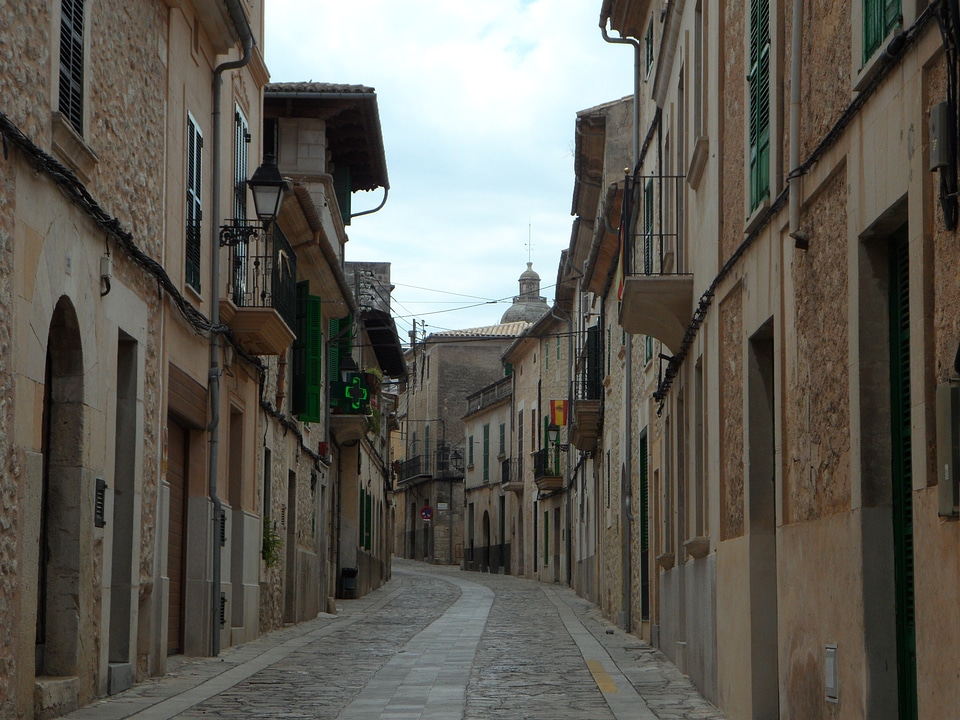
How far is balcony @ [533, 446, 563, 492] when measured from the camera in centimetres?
4269

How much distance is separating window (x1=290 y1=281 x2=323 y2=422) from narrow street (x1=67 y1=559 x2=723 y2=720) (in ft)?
10.9

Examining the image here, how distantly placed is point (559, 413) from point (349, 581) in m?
9.15

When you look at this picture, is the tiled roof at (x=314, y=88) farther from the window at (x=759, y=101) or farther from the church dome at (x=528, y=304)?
the church dome at (x=528, y=304)

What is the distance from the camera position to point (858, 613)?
259 inches

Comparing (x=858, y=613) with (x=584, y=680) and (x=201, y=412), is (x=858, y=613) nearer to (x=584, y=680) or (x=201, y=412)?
(x=584, y=680)

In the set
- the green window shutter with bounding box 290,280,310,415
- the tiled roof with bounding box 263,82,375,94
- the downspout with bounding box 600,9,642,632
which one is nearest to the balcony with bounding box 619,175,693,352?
the downspout with bounding box 600,9,642,632

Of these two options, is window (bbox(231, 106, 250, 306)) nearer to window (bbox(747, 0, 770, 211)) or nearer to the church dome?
window (bbox(747, 0, 770, 211))

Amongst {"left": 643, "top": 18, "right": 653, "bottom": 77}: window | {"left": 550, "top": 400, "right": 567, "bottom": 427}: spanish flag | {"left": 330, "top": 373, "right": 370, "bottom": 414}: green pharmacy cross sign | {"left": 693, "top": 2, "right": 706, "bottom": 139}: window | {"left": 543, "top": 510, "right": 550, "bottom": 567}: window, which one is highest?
{"left": 643, "top": 18, "right": 653, "bottom": 77}: window

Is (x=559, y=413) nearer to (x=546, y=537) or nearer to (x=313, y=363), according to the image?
(x=546, y=537)

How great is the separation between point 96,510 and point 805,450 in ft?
18.3

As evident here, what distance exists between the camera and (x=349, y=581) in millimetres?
32406

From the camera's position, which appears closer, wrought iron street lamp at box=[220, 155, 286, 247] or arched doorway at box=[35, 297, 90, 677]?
arched doorway at box=[35, 297, 90, 677]

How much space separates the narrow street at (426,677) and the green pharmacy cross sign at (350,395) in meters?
6.05

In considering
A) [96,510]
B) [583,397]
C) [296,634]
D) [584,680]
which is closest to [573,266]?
[583,397]
